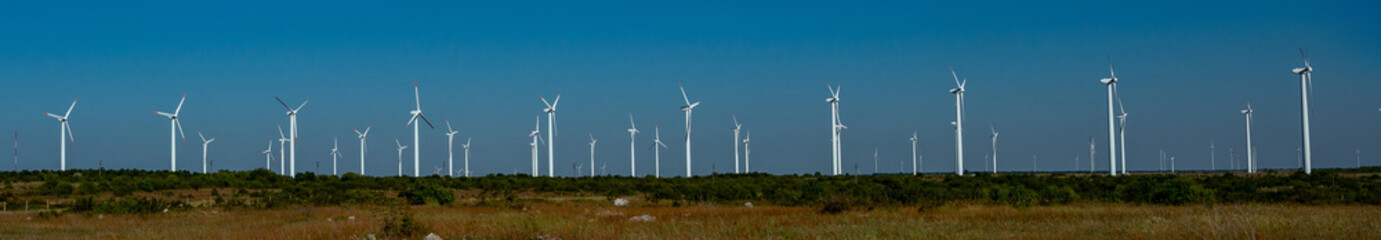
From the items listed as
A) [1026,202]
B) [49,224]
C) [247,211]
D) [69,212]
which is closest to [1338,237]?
[1026,202]

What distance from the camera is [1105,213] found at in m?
26.5

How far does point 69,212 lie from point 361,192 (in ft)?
59.9

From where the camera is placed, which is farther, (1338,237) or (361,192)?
(361,192)

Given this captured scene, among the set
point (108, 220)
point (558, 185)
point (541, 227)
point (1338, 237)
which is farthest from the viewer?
point (558, 185)

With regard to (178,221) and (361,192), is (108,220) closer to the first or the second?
(178,221)

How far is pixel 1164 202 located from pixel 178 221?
3548cm

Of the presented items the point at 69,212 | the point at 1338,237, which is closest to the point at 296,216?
the point at 69,212

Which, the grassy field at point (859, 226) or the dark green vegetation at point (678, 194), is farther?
the dark green vegetation at point (678, 194)

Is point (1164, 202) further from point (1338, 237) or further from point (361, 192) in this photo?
point (361, 192)

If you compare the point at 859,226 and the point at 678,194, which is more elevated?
the point at 859,226

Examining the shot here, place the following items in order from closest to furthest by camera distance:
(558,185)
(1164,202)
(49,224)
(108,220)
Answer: (49,224), (108,220), (1164,202), (558,185)

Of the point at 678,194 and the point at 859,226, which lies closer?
the point at 859,226

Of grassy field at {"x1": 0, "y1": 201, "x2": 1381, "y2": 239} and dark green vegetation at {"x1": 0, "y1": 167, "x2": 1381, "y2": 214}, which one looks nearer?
grassy field at {"x1": 0, "y1": 201, "x2": 1381, "y2": 239}

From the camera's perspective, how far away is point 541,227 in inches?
838
